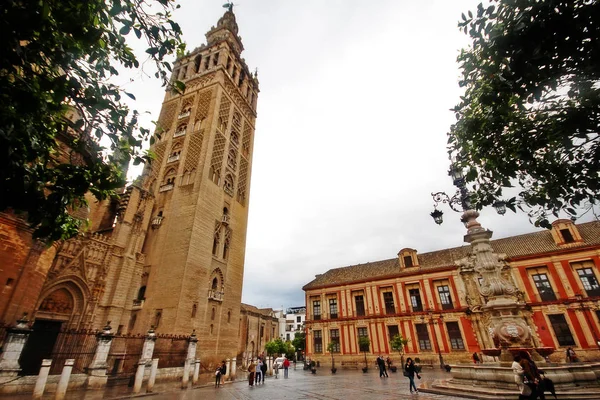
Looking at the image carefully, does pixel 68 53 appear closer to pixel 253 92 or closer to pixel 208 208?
pixel 208 208

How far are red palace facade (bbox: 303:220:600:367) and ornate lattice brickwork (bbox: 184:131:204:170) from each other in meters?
19.9

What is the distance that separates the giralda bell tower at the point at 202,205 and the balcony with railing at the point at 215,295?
0.22 feet

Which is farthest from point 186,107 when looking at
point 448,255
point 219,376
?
point 448,255

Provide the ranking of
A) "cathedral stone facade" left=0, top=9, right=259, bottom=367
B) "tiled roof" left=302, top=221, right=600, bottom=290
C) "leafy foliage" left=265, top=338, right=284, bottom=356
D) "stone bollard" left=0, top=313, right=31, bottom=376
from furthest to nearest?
"leafy foliage" left=265, top=338, right=284, bottom=356
"tiled roof" left=302, top=221, right=600, bottom=290
"cathedral stone facade" left=0, top=9, right=259, bottom=367
"stone bollard" left=0, top=313, right=31, bottom=376

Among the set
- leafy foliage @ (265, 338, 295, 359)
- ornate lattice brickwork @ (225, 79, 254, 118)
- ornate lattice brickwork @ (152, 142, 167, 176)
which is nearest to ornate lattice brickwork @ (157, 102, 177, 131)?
ornate lattice brickwork @ (152, 142, 167, 176)

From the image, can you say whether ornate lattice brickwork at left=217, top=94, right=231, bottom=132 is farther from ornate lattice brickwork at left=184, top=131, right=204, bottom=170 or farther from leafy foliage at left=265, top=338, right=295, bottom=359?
leafy foliage at left=265, top=338, right=295, bottom=359

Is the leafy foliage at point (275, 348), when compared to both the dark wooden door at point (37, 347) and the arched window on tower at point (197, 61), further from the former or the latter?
the arched window on tower at point (197, 61)

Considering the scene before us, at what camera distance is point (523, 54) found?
4.86 m

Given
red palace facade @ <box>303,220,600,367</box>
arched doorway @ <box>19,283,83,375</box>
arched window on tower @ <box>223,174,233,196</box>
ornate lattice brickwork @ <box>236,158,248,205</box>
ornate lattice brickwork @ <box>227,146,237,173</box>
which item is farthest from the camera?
ornate lattice brickwork @ <box>236,158,248,205</box>

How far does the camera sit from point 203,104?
1046 inches

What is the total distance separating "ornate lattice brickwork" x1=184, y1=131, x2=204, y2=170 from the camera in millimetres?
23047

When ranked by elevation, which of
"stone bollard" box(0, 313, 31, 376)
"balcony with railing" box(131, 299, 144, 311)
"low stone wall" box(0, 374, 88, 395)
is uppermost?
"balcony with railing" box(131, 299, 144, 311)

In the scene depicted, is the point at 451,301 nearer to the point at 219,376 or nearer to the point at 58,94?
the point at 219,376

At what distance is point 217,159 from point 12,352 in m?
17.0
